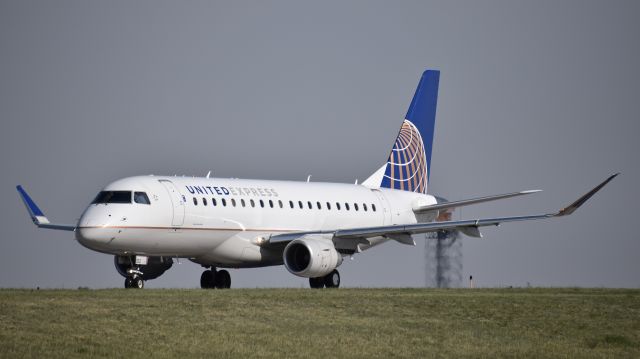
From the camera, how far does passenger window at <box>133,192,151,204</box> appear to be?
4147 centimetres

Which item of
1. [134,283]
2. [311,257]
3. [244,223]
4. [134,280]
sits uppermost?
[244,223]

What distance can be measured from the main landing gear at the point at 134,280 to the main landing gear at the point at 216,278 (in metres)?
5.33

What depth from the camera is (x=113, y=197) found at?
136 ft

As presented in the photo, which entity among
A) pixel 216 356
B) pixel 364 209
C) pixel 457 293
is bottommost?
pixel 216 356

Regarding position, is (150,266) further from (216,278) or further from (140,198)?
(140,198)

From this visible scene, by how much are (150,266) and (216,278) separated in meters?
2.86

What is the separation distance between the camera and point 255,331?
2831cm

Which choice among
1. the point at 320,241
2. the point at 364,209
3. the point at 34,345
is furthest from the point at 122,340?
the point at 364,209

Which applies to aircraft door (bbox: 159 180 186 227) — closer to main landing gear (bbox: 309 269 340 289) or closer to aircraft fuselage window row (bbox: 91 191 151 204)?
aircraft fuselage window row (bbox: 91 191 151 204)

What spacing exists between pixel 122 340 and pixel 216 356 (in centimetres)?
249

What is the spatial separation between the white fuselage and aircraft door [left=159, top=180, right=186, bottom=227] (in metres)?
0.03

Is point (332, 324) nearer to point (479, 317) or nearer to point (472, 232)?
point (479, 317)

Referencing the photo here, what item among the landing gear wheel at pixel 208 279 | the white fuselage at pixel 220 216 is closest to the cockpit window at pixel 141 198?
the white fuselage at pixel 220 216

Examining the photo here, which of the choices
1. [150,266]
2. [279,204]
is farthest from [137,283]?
[279,204]
